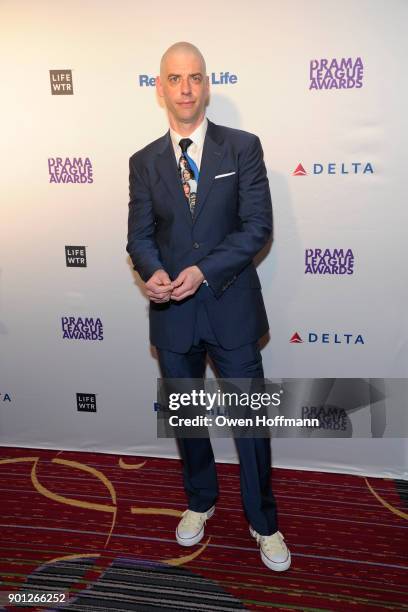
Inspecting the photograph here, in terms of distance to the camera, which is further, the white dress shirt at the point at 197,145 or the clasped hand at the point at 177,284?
the white dress shirt at the point at 197,145

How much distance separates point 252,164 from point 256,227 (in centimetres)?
25

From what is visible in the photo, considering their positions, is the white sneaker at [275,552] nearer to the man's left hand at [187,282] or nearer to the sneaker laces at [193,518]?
the sneaker laces at [193,518]

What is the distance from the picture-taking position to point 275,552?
2.42 meters

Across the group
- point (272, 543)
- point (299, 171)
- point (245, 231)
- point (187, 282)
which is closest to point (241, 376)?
point (187, 282)

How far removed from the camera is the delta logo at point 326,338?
2.98 meters

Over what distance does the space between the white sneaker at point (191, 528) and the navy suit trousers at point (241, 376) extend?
9.9 inches

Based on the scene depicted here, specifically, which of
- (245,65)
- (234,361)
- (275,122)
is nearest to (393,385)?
(234,361)

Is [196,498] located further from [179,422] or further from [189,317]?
[189,317]

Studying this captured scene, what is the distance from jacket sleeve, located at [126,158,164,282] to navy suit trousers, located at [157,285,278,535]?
0.81ft

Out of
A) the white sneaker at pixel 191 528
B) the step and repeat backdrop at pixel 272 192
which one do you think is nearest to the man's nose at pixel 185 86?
the step and repeat backdrop at pixel 272 192

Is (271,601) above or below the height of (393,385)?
below

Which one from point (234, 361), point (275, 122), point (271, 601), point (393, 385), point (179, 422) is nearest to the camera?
point (271, 601)

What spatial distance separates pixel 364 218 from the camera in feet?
9.24

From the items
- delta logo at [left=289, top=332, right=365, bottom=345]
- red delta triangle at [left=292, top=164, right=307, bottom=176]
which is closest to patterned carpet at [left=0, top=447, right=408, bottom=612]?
delta logo at [left=289, top=332, right=365, bottom=345]
